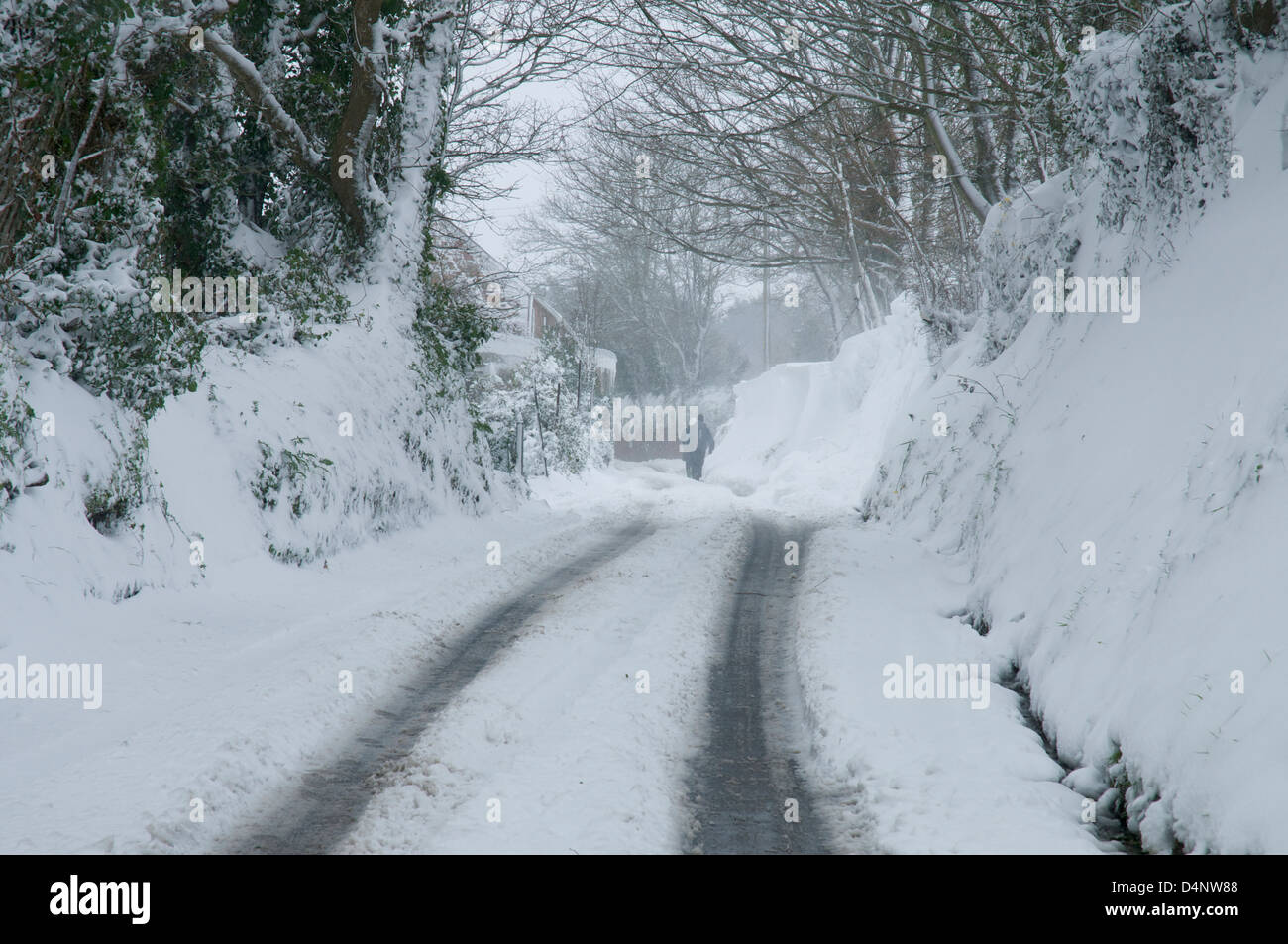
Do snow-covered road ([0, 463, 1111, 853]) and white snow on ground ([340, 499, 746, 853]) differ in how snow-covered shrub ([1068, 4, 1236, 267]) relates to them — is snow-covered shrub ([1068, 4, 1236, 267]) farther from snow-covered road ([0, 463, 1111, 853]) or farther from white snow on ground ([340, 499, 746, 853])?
white snow on ground ([340, 499, 746, 853])

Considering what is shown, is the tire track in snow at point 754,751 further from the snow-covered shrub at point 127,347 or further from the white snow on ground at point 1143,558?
the snow-covered shrub at point 127,347

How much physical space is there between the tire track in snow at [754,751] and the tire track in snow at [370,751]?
162cm

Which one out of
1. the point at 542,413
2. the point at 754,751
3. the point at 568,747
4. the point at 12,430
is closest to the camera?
the point at 568,747

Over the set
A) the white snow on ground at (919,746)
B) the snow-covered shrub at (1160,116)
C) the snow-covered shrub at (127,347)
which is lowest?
the white snow on ground at (919,746)

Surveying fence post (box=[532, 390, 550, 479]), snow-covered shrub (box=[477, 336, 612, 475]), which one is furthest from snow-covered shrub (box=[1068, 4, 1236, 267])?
fence post (box=[532, 390, 550, 479])

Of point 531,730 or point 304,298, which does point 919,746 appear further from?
point 304,298

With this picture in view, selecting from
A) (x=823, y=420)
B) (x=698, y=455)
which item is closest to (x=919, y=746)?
(x=698, y=455)

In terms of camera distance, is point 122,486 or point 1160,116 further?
point 1160,116

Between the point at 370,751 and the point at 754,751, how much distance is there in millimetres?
Answer: 2118

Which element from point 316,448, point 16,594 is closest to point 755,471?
point 316,448

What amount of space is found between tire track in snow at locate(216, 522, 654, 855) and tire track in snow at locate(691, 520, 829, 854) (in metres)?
1.62

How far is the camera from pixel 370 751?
4.83 m

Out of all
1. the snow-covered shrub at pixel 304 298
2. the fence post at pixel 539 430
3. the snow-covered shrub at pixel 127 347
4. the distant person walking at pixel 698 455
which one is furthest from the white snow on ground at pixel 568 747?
the distant person walking at pixel 698 455

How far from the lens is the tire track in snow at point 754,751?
3.98 meters
